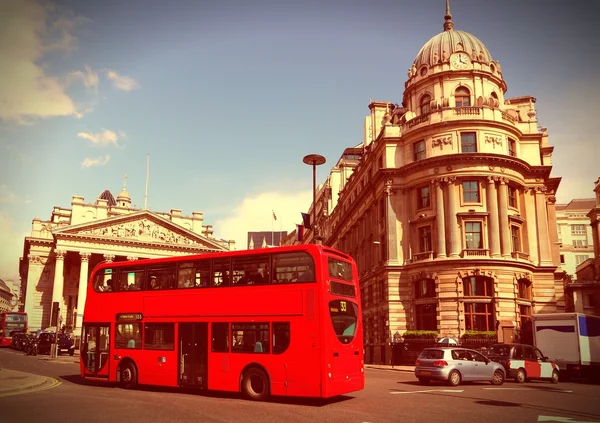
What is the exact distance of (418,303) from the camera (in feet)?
131

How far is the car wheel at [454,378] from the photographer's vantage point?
20231mm

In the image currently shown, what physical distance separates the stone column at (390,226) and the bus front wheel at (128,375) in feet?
88.0

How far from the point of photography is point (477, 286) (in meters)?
38.3

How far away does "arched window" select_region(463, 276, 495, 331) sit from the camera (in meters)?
37.6

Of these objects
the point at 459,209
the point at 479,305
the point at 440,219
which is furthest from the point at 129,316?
the point at 459,209

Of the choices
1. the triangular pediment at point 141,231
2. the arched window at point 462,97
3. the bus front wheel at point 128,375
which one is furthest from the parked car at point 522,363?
the triangular pediment at point 141,231

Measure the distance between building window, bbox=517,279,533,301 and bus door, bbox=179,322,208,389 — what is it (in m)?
30.3

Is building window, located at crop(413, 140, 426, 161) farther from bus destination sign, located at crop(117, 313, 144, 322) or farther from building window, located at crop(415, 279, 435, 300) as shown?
bus destination sign, located at crop(117, 313, 144, 322)

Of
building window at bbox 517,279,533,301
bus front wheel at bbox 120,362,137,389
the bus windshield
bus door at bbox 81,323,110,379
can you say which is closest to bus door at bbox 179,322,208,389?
bus front wheel at bbox 120,362,137,389

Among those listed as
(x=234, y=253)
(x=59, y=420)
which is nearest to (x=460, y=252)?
(x=234, y=253)

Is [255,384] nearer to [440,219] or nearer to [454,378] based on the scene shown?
[454,378]

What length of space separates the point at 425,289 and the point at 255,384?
26653 mm

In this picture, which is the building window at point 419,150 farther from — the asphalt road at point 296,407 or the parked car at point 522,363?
the asphalt road at point 296,407

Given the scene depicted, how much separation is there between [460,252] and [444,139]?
28.7 feet
